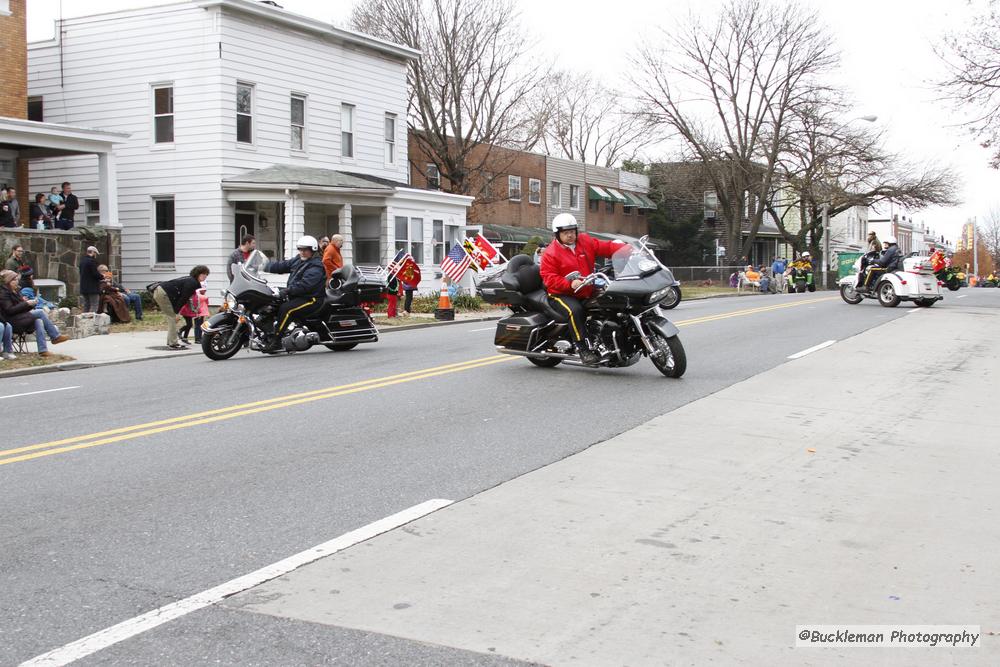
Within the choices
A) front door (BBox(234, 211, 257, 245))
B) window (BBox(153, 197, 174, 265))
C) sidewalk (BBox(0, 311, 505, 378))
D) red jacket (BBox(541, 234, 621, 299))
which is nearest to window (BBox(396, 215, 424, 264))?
front door (BBox(234, 211, 257, 245))

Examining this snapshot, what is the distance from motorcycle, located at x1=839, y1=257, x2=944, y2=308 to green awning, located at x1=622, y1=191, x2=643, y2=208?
3342 cm

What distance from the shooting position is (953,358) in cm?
1489

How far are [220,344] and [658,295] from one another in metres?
6.61

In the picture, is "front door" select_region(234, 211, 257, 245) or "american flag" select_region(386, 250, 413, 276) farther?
"front door" select_region(234, 211, 257, 245)

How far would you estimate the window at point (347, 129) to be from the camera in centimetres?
3221

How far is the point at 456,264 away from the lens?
27359 mm

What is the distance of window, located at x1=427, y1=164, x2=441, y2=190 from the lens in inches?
1766

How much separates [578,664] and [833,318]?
19398mm

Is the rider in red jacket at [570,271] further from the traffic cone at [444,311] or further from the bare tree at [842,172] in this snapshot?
the bare tree at [842,172]

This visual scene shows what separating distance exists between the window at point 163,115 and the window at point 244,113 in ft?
5.89

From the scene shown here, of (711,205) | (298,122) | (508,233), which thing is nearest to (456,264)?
(298,122)

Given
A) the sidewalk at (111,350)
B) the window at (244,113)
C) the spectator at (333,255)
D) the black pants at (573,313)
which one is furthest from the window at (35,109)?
the black pants at (573,313)

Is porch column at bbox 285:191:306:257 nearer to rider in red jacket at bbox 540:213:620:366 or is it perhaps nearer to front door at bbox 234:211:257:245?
front door at bbox 234:211:257:245

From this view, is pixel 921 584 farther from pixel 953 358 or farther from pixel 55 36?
pixel 55 36
